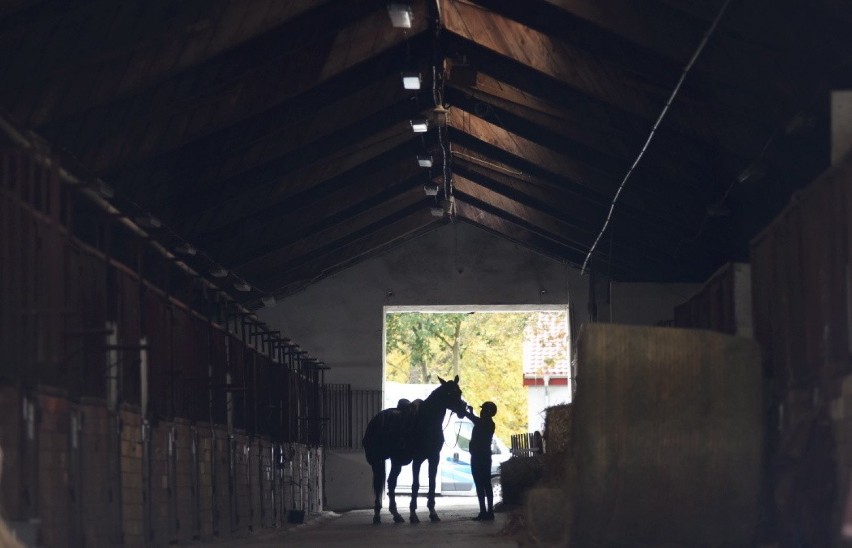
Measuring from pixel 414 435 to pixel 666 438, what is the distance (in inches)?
345

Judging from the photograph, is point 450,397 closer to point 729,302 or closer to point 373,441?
point 373,441

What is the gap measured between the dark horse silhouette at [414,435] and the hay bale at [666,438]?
7614 mm

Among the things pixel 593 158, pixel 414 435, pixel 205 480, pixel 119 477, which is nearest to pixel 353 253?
pixel 414 435

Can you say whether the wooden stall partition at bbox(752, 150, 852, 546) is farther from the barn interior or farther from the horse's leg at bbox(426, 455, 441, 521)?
the horse's leg at bbox(426, 455, 441, 521)

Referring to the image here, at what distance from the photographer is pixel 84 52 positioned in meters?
10.2

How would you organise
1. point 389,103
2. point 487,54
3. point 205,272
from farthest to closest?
point 205,272
point 389,103
point 487,54

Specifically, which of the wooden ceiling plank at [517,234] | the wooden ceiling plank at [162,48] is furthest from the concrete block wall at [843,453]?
the wooden ceiling plank at [517,234]

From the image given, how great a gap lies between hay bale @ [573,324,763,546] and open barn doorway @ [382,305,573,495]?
24.5 meters

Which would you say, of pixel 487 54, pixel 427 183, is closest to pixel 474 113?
pixel 487 54

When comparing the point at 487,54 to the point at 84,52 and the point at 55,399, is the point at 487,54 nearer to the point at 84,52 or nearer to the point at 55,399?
the point at 84,52

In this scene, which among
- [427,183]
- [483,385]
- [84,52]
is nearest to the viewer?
[84,52]

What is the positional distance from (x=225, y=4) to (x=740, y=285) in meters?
4.94

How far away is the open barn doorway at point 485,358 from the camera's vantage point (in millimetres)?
38438

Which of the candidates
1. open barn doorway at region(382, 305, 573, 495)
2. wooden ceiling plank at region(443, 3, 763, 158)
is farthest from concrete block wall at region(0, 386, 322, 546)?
open barn doorway at region(382, 305, 573, 495)
